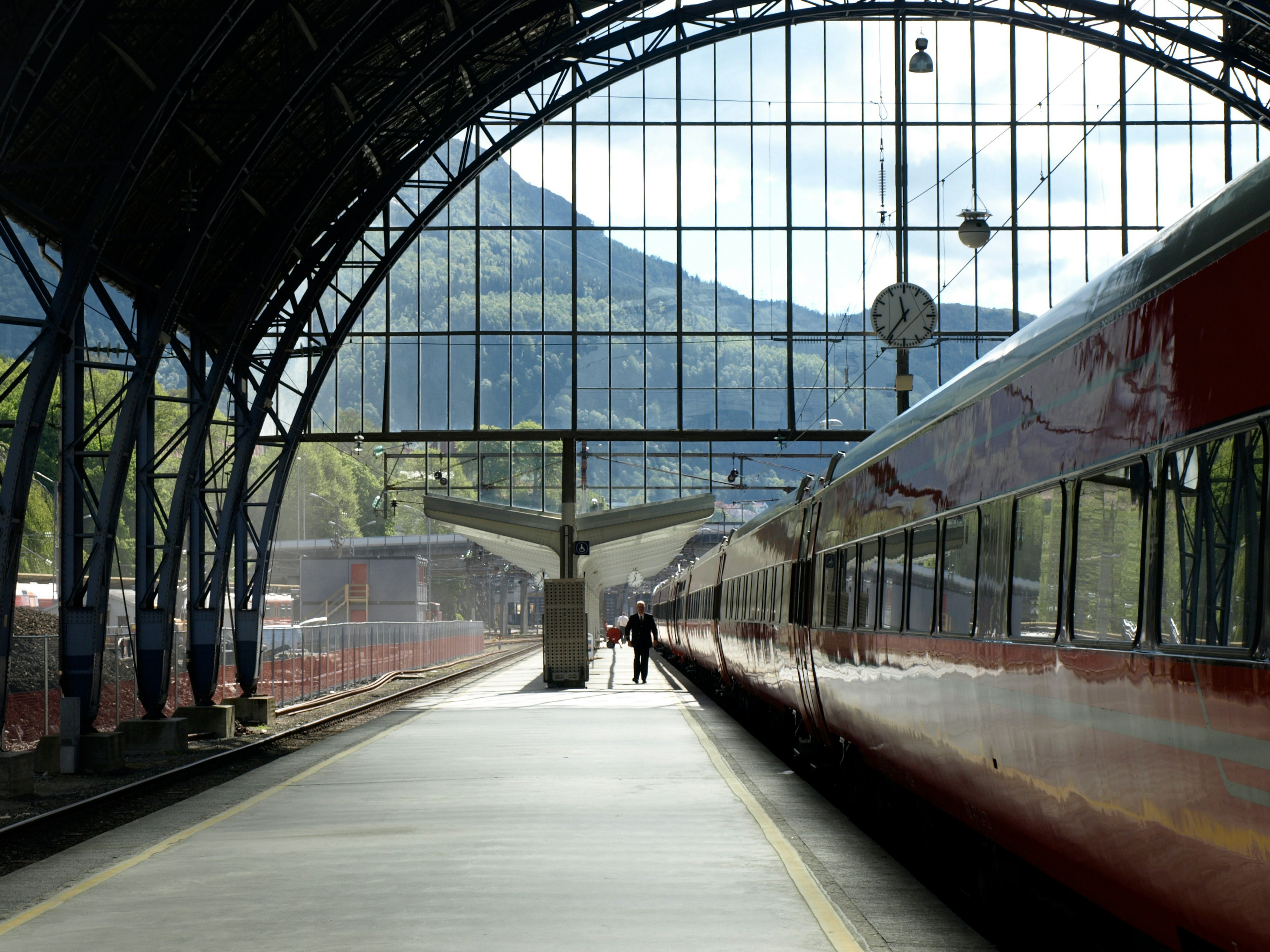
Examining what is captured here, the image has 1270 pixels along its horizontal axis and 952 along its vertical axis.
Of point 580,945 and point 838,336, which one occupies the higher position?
point 838,336

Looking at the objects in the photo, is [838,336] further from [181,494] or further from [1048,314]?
[1048,314]

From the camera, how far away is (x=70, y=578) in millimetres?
19125

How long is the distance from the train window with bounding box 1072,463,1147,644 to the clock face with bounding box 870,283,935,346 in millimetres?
14841

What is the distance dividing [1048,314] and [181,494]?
17541mm

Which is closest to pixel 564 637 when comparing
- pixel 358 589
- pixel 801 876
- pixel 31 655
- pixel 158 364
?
pixel 31 655

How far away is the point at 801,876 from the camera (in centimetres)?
905

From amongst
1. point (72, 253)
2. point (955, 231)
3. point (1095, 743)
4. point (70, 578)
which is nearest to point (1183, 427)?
point (1095, 743)

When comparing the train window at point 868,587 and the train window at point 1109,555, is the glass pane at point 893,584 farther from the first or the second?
the train window at point 1109,555

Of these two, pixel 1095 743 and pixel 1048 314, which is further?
pixel 1048 314

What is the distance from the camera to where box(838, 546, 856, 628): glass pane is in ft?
41.9

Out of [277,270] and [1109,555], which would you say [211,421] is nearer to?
[277,270]

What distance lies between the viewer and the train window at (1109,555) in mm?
5770

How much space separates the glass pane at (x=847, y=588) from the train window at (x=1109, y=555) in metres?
6.14

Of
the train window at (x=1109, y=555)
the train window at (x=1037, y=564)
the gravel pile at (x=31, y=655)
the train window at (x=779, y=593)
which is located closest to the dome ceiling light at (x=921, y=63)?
the train window at (x=779, y=593)
